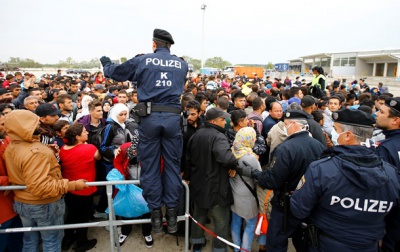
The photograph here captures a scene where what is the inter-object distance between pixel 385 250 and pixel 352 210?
37.8 inches

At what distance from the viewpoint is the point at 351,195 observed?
182cm

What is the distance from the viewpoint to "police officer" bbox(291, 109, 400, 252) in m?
1.80

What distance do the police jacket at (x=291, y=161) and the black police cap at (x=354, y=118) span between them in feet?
1.35

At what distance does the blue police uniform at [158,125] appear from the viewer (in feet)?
7.88

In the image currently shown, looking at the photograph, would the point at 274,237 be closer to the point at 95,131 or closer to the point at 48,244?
the point at 48,244

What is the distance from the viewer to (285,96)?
6.46m

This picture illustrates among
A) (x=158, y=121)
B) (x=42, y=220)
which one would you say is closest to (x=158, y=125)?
(x=158, y=121)

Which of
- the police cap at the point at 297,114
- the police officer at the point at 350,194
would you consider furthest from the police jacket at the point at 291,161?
the police officer at the point at 350,194

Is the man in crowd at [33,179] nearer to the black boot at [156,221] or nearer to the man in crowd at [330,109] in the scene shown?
the black boot at [156,221]

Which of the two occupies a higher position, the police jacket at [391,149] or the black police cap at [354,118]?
the black police cap at [354,118]

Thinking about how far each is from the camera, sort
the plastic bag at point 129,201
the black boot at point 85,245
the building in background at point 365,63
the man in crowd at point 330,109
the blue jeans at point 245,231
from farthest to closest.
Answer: the building in background at point 365,63 < the man in crowd at point 330,109 < the black boot at point 85,245 < the blue jeans at point 245,231 < the plastic bag at point 129,201

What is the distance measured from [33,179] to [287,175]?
8.21 feet

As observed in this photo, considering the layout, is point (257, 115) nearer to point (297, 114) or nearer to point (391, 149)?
point (297, 114)

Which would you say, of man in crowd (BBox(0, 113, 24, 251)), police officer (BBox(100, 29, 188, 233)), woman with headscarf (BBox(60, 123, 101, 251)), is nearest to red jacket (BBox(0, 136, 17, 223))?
man in crowd (BBox(0, 113, 24, 251))
